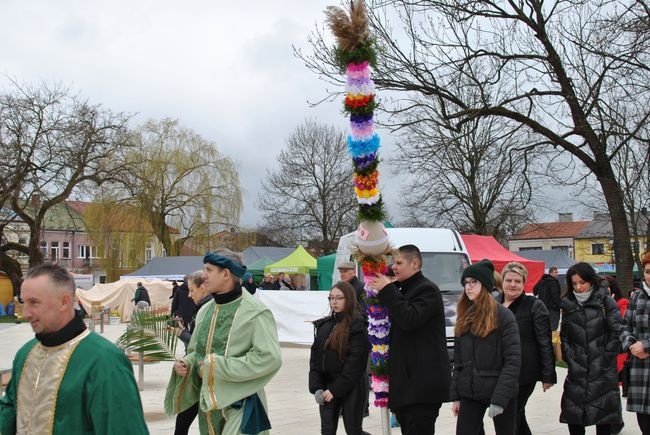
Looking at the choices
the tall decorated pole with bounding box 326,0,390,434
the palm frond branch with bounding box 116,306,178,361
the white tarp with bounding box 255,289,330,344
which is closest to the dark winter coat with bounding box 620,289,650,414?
the tall decorated pole with bounding box 326,0,390,434

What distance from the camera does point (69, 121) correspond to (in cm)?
3444

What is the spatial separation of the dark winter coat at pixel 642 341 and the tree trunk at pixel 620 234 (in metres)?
12.0

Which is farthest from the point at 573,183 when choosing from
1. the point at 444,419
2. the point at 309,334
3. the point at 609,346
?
the point at 609,346

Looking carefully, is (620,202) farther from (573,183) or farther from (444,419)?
(444,419)

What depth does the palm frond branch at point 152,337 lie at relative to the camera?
23.5 feet

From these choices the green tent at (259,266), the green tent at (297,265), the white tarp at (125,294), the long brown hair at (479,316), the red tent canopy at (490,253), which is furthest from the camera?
the green tent at (259,266)

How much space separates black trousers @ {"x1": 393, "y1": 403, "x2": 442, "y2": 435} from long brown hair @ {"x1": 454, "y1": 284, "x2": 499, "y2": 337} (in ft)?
2.76

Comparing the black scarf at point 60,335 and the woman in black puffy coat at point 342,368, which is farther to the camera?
the woman in black puffy coat at point 342,368

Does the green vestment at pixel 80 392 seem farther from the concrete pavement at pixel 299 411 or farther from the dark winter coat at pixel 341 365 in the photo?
the concrete pavement at pixel 299 411

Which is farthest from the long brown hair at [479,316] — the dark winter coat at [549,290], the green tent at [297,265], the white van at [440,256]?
the green tent at [297,265]

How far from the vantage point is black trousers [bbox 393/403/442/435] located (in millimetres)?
5641

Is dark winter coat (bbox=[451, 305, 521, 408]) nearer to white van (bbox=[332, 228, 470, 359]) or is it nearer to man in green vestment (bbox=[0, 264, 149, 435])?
man in green vestment (bbox=[0, 264, 149, 435])

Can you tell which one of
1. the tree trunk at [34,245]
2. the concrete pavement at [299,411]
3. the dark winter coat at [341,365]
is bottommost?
the concrete pavement at [299,411]

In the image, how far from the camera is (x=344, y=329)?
7.25m
